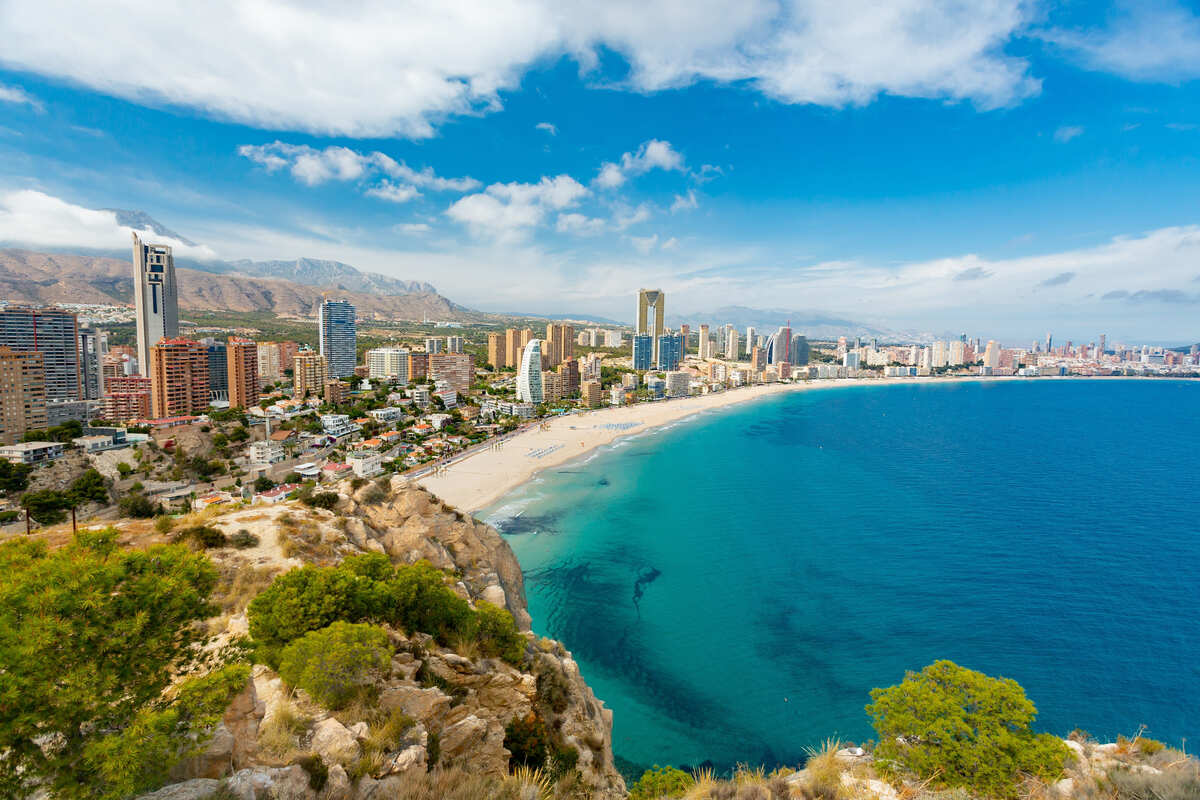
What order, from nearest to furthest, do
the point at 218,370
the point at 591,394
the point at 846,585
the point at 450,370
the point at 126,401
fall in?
1. the point at 846,585
2. the point at 126,401
3. the point at 218,370
4. the point at 450,370
5. the point at 591,394

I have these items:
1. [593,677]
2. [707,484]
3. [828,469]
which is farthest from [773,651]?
[828,469]

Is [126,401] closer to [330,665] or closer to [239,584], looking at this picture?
[239,584]

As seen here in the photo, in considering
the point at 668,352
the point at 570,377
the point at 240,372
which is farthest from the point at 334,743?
the point at 668,352

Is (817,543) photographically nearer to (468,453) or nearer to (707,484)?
(707,484)

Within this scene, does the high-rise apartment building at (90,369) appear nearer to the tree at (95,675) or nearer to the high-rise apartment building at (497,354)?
the high-rise apartment building at (497,354)

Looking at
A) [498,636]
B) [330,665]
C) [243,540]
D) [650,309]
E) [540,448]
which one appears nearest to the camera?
[330,665]

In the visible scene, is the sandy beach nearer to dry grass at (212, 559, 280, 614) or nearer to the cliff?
the cliff

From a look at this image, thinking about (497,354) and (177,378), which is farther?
(497,354)

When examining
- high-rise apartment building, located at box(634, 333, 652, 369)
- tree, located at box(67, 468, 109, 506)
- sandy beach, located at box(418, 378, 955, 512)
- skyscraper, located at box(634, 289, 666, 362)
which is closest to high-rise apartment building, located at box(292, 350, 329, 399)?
sandy beach, located at box(418, 378, 955, 512)
